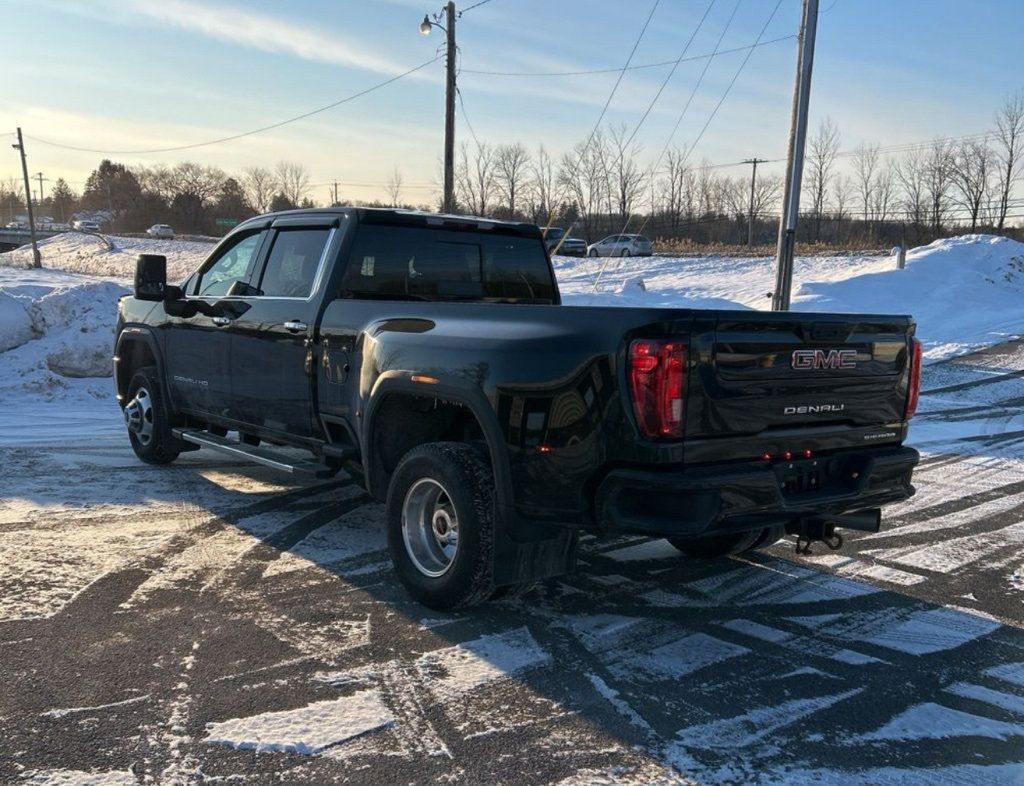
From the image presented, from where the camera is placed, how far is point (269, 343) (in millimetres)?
5336

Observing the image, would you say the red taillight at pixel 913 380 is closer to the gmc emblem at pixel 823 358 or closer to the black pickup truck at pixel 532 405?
the black pickup truck at pixel 532 405

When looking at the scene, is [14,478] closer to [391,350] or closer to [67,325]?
[391,350]

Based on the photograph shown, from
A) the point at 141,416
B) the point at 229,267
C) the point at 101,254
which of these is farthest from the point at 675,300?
the point at 101,254

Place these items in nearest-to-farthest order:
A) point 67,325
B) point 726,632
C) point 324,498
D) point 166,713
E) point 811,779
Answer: point 811,779
point 166,713
point 726,632
point 324,498
point 67,325

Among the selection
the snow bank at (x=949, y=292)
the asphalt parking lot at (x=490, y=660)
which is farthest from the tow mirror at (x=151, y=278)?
the snow bank at (x=949, y=292)

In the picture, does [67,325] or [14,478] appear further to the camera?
[67,325]

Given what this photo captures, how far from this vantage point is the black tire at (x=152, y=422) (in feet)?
22.2

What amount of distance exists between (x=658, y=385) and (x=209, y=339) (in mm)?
3920

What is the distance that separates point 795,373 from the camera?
3615 millimetres

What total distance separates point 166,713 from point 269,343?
2.71 meters

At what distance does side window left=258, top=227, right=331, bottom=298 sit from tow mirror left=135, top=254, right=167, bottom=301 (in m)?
0.91

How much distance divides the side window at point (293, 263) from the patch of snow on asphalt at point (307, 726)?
9.01 ft

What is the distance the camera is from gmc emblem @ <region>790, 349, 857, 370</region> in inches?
142

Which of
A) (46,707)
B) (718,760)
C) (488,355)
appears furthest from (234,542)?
(718,760)
